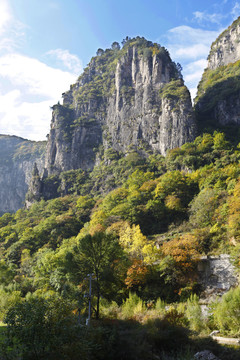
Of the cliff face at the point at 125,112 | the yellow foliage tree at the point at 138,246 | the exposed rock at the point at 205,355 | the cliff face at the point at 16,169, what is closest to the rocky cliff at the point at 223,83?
the cliff face at the point at 125,112

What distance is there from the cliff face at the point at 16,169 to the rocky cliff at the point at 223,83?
3226 inches

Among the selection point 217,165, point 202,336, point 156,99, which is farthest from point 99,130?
point 202,336

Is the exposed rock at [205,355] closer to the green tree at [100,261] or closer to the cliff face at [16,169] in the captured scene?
the green tree at [100,261]

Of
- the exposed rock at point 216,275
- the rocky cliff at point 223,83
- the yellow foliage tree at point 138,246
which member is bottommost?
the exposed rock at point 216,275

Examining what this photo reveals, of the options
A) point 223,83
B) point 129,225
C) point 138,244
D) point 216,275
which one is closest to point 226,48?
point 223,83

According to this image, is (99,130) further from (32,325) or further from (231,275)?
(32,325)

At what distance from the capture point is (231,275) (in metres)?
22.8

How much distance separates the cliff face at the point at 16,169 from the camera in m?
122

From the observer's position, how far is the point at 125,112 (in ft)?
266

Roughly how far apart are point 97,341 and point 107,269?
9887 mm

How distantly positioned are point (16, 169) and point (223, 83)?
10534 cm

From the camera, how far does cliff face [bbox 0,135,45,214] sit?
122 m

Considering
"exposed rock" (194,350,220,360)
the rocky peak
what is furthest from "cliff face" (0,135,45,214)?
"exposed rock" (194,350,220,360)

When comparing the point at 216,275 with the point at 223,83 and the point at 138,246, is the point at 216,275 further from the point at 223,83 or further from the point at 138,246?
the point at 223,83
